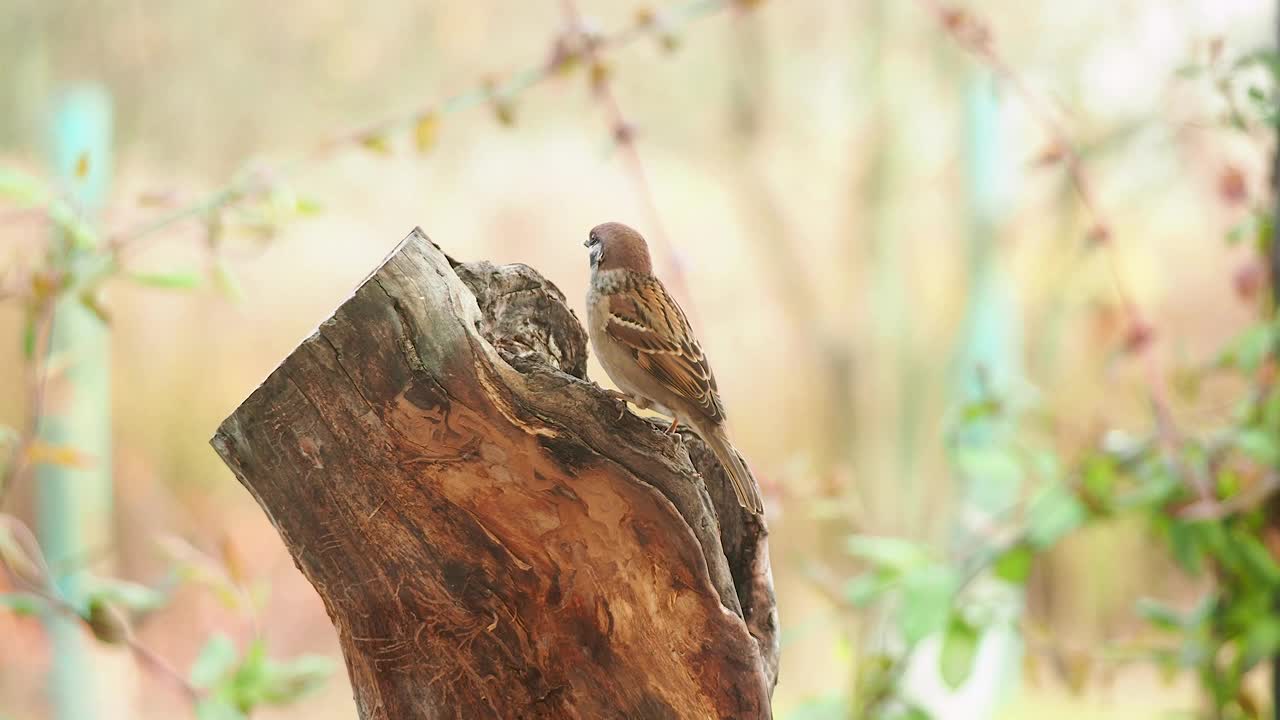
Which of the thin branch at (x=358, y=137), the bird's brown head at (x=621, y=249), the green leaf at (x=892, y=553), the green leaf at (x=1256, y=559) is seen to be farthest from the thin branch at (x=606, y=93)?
the green leaf at (x=1256, y=559)

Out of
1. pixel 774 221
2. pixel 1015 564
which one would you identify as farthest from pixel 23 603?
pixel 774 221

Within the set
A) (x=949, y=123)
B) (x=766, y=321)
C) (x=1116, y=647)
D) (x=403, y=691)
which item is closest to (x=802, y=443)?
(x=766, y=321)

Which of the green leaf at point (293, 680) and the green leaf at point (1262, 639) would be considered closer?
the green leaf at point (293, 680)

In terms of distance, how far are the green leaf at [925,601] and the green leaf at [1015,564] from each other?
0.12m

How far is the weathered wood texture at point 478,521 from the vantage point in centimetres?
101

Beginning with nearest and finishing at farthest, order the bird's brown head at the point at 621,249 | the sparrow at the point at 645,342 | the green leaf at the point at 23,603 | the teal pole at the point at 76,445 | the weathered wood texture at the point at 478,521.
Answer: the weathered wood texture at the point at 478,521, the sparrow at the point at 645,342, the bird's brown head at the point at 621,249, the green leaf at the point at 23,603, the teal pole at the point at 76,445

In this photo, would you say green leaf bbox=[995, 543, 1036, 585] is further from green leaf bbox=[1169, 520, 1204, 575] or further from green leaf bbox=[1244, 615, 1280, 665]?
green leaf bbox=[1244, 615, 1280, 665]

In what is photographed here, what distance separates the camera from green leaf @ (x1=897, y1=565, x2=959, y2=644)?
5.61ft

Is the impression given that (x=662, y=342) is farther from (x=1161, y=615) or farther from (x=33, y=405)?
(x=1161, y=615)

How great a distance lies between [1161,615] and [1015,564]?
297 mm

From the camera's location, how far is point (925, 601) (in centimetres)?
174

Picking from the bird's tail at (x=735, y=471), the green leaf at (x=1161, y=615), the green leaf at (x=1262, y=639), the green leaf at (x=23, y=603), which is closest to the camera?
the bird's tail at (x=735, y=471)

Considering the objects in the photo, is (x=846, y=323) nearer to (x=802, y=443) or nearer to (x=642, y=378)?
(x=802, y=443)

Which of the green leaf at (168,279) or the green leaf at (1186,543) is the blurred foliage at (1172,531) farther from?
the green leaf at (168,279)
